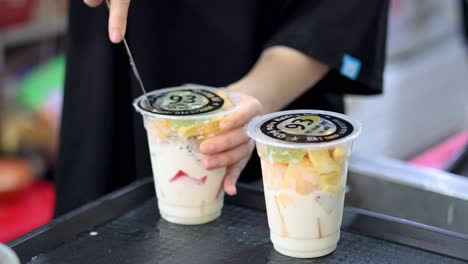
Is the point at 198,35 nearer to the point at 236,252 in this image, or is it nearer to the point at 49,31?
the point at 236,252

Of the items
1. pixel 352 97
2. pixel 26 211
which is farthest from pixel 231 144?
pixel 352 97

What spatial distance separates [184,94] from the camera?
2.95 feet

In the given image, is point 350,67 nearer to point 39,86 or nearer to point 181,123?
point 181,123

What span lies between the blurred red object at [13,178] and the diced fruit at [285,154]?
1.64m

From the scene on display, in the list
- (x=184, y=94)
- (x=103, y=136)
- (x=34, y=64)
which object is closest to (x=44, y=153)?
(x=34, y=64)

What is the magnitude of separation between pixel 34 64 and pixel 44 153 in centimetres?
32

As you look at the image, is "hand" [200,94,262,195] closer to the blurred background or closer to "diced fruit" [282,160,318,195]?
"diced fruit" [282,160,318,195]

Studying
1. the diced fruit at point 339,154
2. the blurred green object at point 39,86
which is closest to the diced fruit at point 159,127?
the diced fruit at point 339,154

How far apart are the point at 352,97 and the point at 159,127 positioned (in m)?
1.86

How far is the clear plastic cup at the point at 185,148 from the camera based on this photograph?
2.75 feet

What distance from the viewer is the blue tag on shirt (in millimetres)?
1117

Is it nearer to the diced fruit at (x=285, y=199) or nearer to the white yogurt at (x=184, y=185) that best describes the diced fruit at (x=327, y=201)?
the diced fruit at (x=285, y=199)

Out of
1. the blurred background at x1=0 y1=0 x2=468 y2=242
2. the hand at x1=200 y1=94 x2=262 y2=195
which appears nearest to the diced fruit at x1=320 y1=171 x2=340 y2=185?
the hand at x1=200 y1=94 x2=262 y2=195

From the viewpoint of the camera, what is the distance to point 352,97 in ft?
8.66
